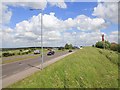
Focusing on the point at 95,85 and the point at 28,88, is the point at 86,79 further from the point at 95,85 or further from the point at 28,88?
the point at 28,88

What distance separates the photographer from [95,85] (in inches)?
818

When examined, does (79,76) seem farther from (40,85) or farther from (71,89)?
(40,85)

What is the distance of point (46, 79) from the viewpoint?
16.5m

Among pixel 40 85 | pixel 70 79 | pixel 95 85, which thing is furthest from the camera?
pixel 95 85

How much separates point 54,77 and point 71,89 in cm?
170

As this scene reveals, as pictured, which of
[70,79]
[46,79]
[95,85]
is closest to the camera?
[46,79]

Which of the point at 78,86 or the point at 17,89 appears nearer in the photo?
the point at 17,89

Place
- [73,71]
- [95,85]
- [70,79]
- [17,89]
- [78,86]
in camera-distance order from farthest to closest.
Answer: [73,71] → [95,85] → [70,79] → [78,86] → [17,89]

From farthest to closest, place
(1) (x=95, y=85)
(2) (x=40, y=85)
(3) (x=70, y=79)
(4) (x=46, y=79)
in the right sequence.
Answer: (1) (x=95, y=85) < (3) (x=70, y=79) < (4) (x=46, y=79) < (2) (x=40, y=85)

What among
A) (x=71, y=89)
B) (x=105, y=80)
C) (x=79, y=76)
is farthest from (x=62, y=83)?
(x=105, y=80)

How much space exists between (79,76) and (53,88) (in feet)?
20.2

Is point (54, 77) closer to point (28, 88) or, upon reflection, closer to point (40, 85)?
point (40, 85)

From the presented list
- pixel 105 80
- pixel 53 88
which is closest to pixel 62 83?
pixel 53 88

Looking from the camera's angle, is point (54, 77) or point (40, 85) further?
point (54, 77)
